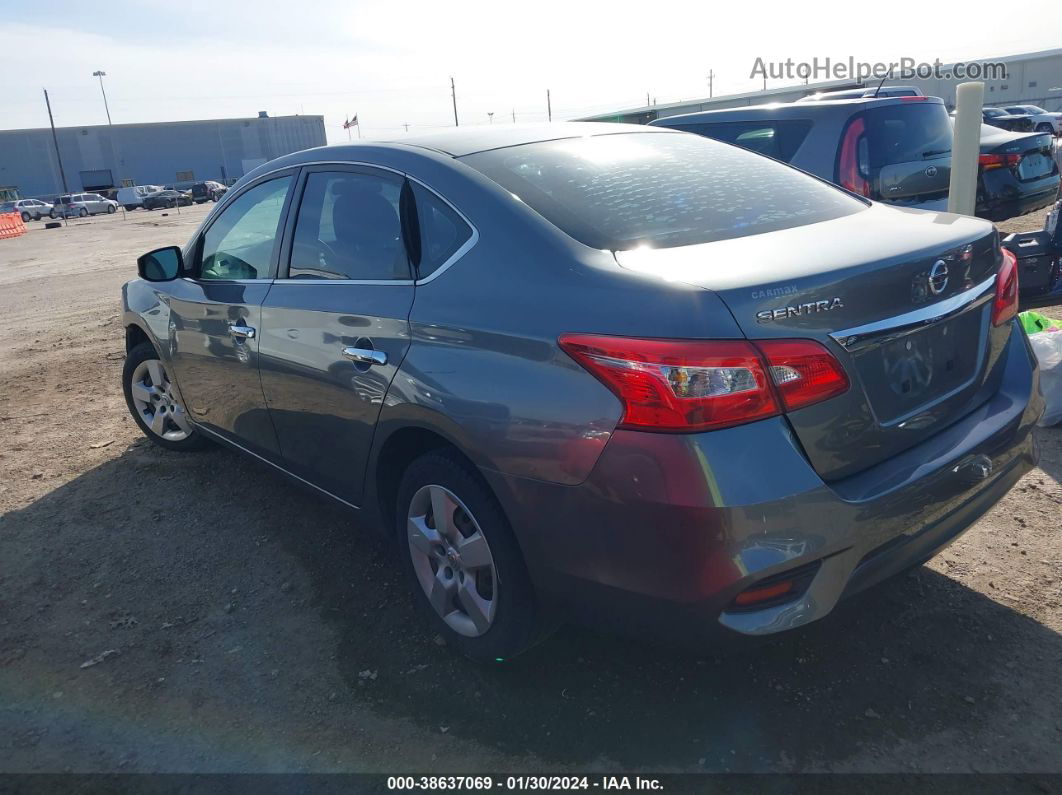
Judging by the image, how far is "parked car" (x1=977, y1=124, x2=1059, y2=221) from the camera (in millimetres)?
7969

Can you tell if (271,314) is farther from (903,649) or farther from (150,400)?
(903,649)

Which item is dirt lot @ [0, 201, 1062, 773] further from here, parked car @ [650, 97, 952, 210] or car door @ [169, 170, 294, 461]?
parked car @ [650, 97, 952, 210]

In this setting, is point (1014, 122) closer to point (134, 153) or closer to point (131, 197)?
point (131, 197)

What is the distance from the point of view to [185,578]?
358cm

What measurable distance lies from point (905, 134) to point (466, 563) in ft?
18.1

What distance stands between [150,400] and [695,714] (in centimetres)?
383

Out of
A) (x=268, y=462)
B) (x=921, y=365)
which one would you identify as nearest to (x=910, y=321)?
(x=921, y=365)

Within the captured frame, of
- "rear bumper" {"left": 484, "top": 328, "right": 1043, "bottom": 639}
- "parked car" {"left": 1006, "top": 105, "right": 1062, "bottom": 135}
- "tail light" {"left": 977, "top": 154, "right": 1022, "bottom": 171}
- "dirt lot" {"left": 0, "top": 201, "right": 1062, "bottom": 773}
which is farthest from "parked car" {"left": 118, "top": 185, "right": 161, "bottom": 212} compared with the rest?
"rear bumper" {"left": 484, "top": 328, "right": 1043, "bottom": 639}

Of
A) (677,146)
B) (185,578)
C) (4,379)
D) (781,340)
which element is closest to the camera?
(781,340)

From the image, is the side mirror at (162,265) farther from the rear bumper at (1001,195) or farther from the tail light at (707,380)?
the rear bumper at (1001,195)

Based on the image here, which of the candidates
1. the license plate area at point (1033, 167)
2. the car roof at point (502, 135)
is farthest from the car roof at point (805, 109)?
the car roof at point (502, 135)

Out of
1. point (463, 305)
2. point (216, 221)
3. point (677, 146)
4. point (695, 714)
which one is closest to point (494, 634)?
point (695, 714)

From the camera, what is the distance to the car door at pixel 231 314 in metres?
3.55

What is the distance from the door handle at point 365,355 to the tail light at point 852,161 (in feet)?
15.2
